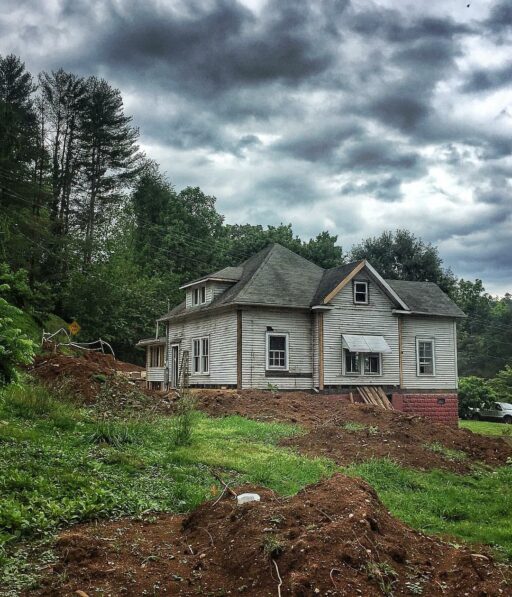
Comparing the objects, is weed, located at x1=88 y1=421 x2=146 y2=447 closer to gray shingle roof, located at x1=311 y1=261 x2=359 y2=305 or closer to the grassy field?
the grassy field

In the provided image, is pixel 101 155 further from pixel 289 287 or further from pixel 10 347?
pixel 10 347

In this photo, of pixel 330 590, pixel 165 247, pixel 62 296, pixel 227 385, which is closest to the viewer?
pixel 330 590

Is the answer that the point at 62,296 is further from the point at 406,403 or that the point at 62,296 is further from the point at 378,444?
the point at 378,444

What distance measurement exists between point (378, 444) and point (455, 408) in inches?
677

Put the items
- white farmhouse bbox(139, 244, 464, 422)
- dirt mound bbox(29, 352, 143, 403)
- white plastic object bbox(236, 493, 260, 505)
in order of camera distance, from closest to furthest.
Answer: white plastic object bbox(236, 493, 260, 505)
dirt mound bbox(29, 352, 143, 403)
white farmhouse bbox(139, 244, 464, 422)

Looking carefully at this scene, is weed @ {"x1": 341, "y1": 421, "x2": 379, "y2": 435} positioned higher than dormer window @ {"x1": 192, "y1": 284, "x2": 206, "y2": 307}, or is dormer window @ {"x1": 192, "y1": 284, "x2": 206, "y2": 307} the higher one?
dormer window @ {"x1": 192, "y1": 284, "x2": 206, "y2": 307}

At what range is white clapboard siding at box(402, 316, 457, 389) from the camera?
26875 millimetres

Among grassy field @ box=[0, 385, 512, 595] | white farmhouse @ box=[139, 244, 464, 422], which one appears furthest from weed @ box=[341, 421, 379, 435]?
white farmhouse @ box=[139, 244, 464, 422]

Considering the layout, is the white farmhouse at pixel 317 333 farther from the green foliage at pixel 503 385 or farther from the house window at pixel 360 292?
the green foliage at pixel 503 385

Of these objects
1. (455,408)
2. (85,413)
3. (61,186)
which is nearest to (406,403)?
(455,408)

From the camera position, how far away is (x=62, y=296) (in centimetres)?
3675

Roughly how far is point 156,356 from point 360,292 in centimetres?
1563

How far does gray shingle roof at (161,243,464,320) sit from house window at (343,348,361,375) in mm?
2688

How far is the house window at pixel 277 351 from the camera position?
23797 mm
